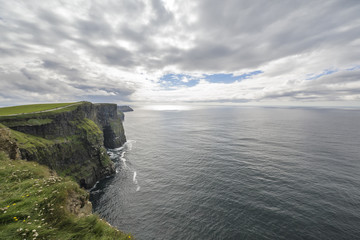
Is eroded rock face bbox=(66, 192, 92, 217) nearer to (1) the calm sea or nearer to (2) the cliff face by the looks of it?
(1) the calm sea

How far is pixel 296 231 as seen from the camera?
25.4 metres

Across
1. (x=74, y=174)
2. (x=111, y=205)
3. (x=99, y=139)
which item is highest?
(x=99, y=139)

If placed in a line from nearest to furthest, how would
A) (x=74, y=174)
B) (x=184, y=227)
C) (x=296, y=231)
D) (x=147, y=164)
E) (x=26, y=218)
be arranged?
(x=26, y=218) → (x=296, y=231) → (x=184, y=227) → (x=74, y=174) → (x=147, y=164)

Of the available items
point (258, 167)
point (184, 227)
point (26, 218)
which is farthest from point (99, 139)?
point (258, 167)

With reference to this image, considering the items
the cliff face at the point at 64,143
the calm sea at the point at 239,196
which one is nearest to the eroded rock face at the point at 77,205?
the calm sea at the point at 239,196

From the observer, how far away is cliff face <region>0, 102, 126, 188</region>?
35312mm

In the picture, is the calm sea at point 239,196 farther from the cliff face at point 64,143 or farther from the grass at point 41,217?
the grass at point 41,217

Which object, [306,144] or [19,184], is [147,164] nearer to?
[19,184]

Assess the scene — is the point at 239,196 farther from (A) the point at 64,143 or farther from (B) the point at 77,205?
(A) the point at 64,143

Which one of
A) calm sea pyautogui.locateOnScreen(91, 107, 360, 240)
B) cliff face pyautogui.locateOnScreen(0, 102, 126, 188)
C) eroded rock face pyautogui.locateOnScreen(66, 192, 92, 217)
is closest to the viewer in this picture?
eroded rock face pyautogui.locateOnScreen(66, 192, 92, 217)

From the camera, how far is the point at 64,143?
144 ft

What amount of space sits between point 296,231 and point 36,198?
125ft

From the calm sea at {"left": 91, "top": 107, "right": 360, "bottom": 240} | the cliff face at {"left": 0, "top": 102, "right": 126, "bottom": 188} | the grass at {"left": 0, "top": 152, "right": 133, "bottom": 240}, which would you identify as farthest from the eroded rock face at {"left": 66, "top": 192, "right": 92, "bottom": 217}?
the cliff face at {"left": 0, "top": 102, "right": 126, "bottom": 188}

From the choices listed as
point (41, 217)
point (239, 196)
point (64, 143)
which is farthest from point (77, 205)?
point (64, 143)
